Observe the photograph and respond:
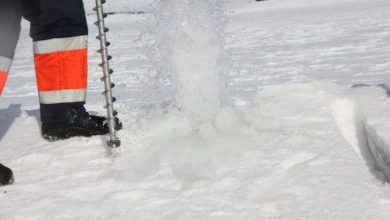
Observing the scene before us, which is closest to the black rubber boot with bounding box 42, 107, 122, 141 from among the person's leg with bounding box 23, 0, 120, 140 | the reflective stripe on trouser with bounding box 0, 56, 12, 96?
the person's leg with bounding box 23, 0, 120, 140

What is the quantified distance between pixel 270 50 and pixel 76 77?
3779 millimetres

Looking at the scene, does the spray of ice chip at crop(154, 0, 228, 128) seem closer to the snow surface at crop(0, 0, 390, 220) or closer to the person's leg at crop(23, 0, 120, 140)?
the snow surface at crop(0, 0, 390, 220)

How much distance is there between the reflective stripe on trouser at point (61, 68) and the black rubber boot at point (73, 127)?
7cm

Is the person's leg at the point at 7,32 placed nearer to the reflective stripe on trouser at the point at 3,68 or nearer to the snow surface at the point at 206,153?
the reflective stripe on trouser at the point at 3,68

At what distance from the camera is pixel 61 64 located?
197 centimetres

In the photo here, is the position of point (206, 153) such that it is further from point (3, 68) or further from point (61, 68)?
point (3, 68)

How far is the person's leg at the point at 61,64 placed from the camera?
1.95m

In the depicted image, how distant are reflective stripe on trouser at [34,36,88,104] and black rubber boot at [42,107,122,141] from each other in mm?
75

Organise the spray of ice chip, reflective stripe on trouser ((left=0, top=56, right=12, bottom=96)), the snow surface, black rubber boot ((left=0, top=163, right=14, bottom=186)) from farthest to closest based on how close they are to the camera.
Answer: the spray of ice chip, reflective stripe on trouser ((left=0, top=56, right=12, bottom=96)), black rubber boot ((left=0, top=163, right=14, bottom=186)), the snow surface

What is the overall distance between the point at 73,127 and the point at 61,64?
0.29 metres

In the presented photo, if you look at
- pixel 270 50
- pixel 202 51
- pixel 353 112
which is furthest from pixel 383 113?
pixel 270 50

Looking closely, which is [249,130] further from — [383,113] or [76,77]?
[76,77]

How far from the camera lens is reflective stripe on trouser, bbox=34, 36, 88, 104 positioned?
196 cm

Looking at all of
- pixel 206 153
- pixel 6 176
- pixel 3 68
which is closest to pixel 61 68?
pixel 3 68
